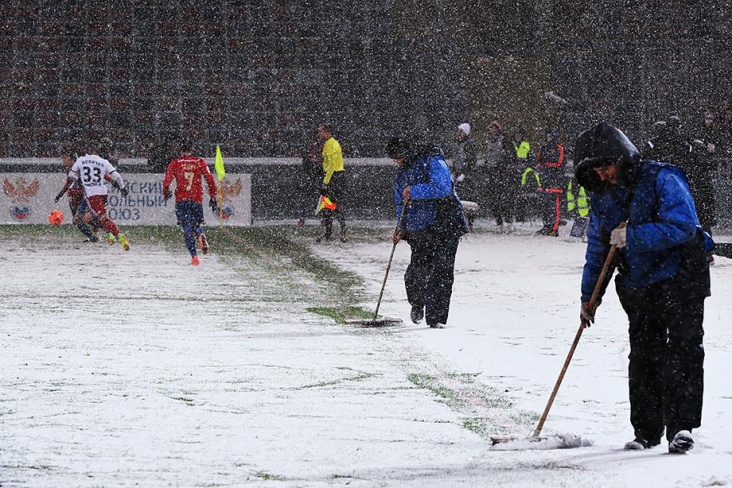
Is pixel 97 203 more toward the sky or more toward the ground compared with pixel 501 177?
more toward the ground

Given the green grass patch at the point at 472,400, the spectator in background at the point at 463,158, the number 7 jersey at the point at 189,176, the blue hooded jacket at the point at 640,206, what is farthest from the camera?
the spectator in background at the point at 463,158

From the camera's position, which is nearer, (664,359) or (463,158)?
(664,359)

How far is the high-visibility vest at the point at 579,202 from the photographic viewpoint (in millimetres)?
26306

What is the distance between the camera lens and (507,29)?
33219mm

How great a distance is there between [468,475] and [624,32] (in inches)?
1071

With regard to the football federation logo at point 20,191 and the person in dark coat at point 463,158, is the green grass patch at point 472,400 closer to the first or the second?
the person in dark coat at point 463,158

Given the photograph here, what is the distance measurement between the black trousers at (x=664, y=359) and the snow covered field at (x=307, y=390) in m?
0.21

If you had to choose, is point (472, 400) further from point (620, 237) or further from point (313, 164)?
point (313, 164)

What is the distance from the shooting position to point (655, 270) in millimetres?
7098

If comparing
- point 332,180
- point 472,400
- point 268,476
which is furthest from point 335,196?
point 268,476

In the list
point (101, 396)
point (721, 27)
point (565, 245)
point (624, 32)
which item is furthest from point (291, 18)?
point (101, 396)

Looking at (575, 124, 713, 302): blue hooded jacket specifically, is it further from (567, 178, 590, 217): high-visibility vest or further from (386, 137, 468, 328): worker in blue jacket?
(567, 178, 590, 217): high-visibility vest

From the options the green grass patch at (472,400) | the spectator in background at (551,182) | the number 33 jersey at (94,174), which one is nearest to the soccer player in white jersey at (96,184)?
the number 33 jersey at (94,174)

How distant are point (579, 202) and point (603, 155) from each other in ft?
65.6
